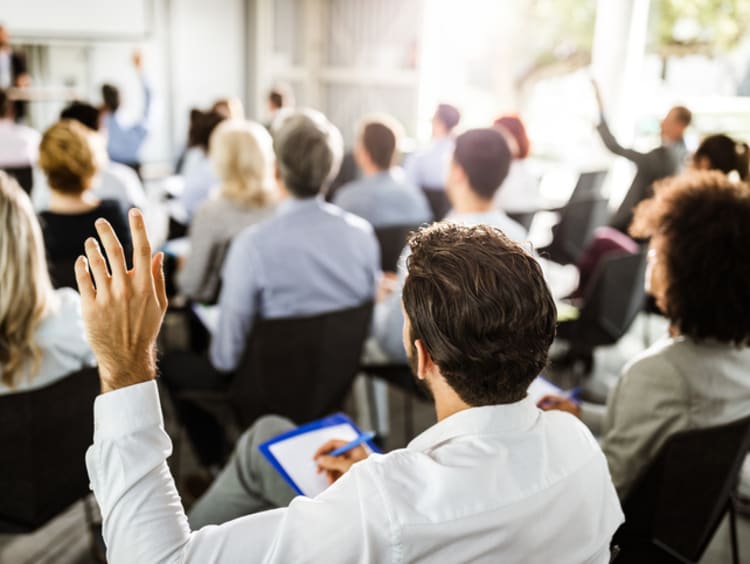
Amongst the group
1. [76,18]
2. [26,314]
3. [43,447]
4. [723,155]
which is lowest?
[43,447]

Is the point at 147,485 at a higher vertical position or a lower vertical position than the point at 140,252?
lower

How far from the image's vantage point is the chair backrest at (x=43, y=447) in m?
1.65

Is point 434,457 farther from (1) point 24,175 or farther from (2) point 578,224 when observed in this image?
(1) point 24,175

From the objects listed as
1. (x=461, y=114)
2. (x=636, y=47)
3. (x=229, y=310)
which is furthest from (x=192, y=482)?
(x=636, y=47)

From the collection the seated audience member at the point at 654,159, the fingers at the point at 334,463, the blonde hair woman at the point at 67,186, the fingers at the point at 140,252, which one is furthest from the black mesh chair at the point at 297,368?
the seated audience member at the point at 654,159

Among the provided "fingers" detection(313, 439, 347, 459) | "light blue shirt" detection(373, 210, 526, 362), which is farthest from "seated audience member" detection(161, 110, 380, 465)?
"fingers" detection(313, 439, 347, 459)

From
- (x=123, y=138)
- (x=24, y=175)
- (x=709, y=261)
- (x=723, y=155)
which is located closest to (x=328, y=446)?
(x=709, y=261)

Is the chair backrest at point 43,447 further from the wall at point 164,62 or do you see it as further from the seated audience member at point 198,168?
the wall at point 164,62

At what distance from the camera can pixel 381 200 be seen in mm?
3785

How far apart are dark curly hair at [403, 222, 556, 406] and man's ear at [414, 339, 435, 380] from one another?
1 cm

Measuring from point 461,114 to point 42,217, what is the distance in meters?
3.46

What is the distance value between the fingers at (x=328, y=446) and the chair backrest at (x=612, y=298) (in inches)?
69.9

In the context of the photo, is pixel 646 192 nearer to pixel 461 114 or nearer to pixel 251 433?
pixel 461 114

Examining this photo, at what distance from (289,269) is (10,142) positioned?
391cm
